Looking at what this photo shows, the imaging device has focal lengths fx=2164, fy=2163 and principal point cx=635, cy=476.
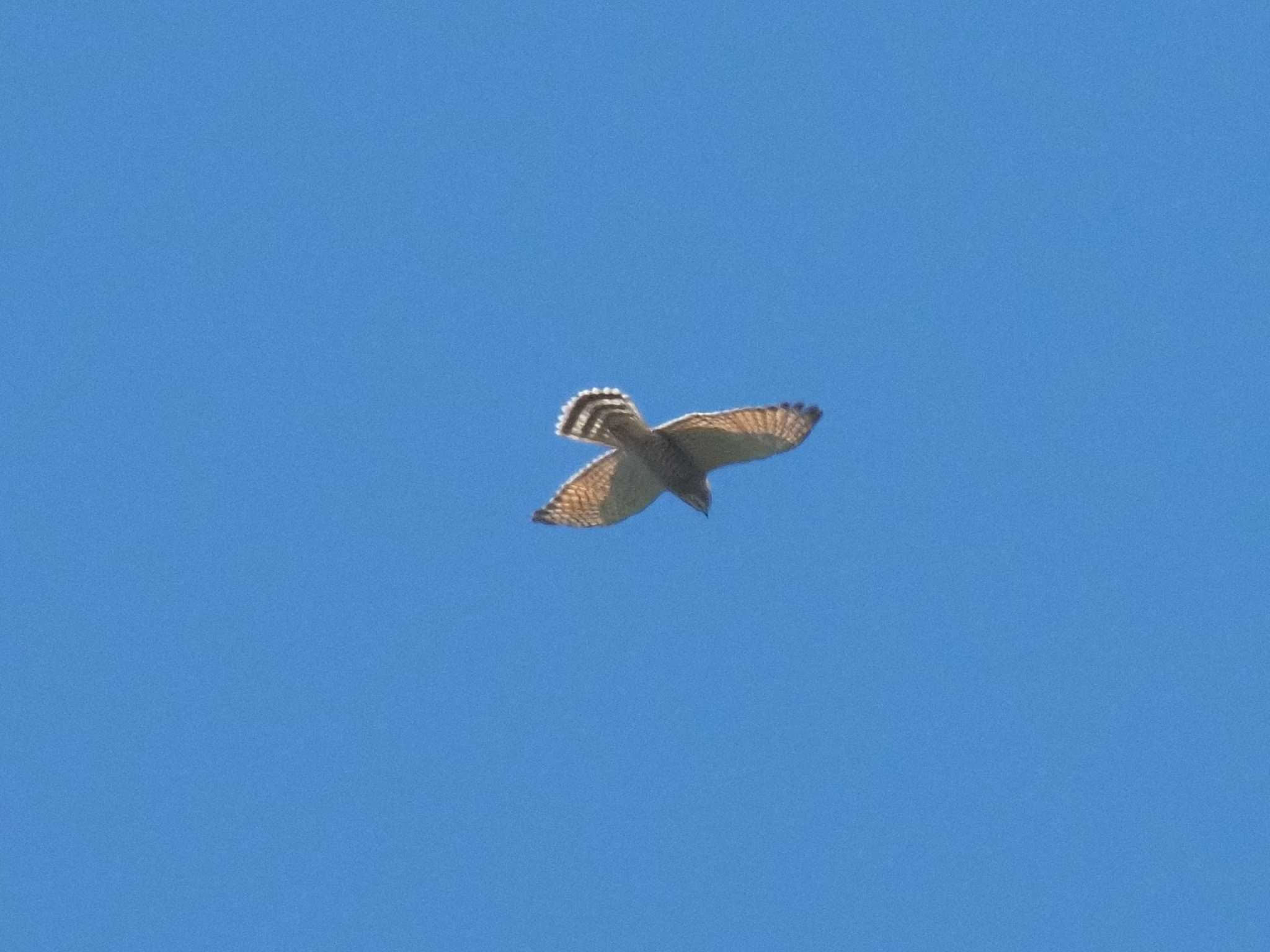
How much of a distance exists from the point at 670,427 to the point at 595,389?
2.60ft

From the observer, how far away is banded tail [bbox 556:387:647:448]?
2041 cm

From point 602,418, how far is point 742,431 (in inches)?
53.0

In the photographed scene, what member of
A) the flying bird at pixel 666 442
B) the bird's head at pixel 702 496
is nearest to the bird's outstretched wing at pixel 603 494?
the flying bird at pixel 666 442

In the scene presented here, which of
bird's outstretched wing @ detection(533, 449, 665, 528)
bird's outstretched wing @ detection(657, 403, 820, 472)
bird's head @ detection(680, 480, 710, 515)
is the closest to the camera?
bird's outstretched wing @ detection(657, 403, 820, 472)

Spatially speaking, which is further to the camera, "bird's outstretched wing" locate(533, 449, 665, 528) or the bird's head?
"bird's outstretched wing" locate(533, 449, 665, 528)

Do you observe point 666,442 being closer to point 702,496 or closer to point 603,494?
point 702,496

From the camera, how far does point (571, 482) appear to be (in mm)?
21953

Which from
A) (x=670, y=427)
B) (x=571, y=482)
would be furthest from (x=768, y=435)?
(x=571, y=482)

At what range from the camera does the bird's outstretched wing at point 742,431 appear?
19.9 meters

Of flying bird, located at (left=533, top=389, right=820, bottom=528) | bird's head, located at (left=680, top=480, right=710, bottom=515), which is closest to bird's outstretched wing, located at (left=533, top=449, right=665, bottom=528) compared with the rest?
flying bird, located at (left=533, top=389, right=820, bottom=528)

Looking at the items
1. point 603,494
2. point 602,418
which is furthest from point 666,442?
point 603,494

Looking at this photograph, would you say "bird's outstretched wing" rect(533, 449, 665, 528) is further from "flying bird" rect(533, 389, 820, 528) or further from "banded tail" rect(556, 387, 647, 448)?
"banded tail" rect(556, 387, 647, 448)

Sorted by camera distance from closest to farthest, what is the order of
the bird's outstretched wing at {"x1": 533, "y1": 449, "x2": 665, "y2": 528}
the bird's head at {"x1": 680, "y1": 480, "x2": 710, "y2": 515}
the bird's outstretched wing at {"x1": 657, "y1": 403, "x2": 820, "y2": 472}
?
the bird's outstretched wing at {"x1": 657, "y1": 403, "x2": 820, "y2": 472}
the bird's head at {"x1": 680, "y1": 480, "x2": 710, "y2": 515}
the bird's outstretched wing at {"x1": 533, "y1": 449, "x2": 665, "y2": 528}

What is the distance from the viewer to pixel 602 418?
67.4 ft
